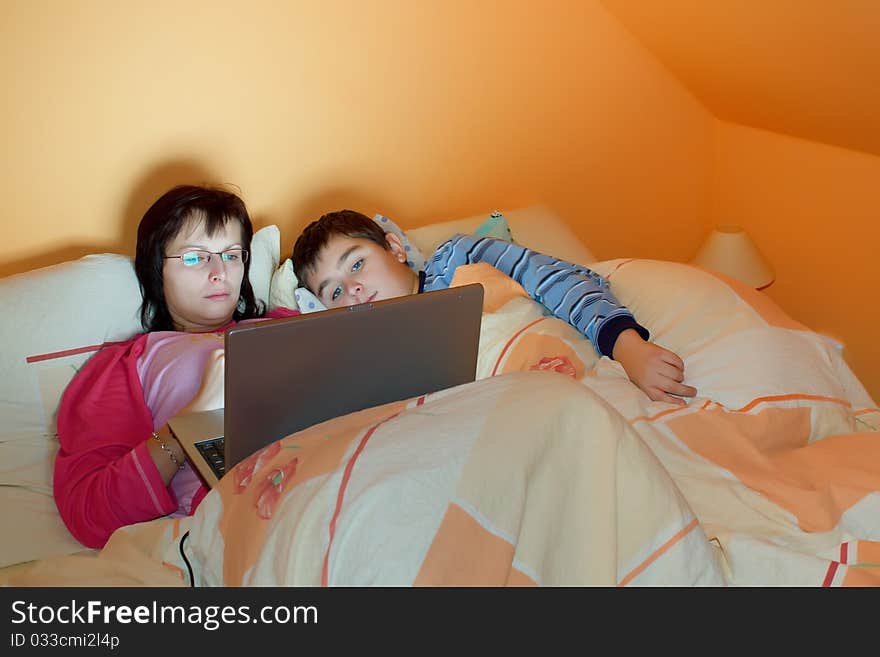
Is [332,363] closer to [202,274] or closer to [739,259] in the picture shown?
[202,274]

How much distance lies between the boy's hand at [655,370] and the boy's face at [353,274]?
0.49 metres

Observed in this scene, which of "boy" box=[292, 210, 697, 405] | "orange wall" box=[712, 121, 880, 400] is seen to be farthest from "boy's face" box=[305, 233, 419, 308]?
"orange wall" box=[712, 121, 880, 400]

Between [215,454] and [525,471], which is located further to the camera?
[215,454]

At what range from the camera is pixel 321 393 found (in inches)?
45.8

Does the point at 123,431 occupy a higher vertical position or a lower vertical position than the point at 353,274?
lower

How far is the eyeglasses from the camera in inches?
67.0

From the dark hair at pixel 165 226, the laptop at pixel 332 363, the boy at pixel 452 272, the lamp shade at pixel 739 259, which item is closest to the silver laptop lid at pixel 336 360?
the laptop at pixel 332 363

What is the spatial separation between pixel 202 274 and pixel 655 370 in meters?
0.84

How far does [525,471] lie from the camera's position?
0.97m

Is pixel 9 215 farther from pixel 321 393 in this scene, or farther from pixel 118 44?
Answer: pixel 321 393

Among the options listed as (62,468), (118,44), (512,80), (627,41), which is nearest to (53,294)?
(62,468)

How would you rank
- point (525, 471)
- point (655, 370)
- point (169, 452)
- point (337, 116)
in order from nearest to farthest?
point (525, 471) < point (169, 452) < point (655, 370) < point (337, 116)

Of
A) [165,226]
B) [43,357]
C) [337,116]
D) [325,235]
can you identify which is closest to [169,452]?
[43,357]

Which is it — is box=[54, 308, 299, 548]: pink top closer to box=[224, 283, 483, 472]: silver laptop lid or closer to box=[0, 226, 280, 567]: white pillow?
box=[0, 226, 280, 567]: white pillow
